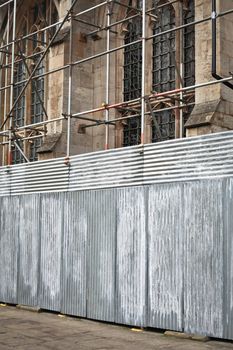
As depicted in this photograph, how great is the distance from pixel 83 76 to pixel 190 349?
9.79m

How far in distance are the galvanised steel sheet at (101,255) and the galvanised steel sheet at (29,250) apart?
1.81 metres

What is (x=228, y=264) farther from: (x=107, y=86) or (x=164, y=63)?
(x=164, y=63)

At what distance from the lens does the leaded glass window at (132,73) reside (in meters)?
16.3

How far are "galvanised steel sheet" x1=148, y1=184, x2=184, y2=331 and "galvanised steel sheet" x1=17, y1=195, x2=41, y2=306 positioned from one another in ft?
11.2

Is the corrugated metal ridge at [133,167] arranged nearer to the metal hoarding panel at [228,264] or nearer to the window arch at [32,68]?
the metal hoarding panel at [228,264]

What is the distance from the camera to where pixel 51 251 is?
12.1 meters

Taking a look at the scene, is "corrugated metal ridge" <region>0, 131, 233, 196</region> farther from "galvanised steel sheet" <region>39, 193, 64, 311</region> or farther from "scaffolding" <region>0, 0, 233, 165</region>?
"scaffolding" <region>0, 0, 233, 165</region>

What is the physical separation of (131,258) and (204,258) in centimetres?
167

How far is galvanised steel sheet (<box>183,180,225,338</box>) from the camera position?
8812 mm

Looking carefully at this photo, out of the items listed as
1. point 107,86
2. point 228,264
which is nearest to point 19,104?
point 107,86

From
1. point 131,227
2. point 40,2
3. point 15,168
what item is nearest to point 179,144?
point 131,227

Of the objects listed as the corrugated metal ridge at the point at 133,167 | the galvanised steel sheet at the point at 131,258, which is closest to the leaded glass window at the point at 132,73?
the corrugated metal ridge at the point at 133,167

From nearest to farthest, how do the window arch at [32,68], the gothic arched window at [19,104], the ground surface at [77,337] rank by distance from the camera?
1. the ground surface at [77,337]
2. the window arch at [32,68]
3. the gothic arched window at [19,104]

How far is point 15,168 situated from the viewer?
46.2 feet
